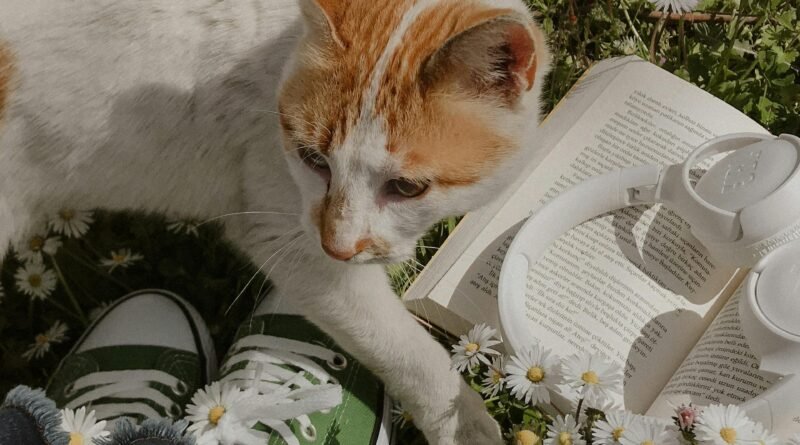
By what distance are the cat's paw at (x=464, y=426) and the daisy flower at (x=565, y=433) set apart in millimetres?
268

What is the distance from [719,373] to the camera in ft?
4.06

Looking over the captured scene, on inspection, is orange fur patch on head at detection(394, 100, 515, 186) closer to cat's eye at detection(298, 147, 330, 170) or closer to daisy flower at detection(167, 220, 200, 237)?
cat's eye at detection(298, 147, 330, 170)

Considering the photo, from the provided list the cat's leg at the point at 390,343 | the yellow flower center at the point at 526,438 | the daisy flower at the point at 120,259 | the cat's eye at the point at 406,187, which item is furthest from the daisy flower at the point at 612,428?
the daisy flower at the point at 120,259

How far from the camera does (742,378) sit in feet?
3.99

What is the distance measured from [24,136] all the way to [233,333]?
71 centimetres

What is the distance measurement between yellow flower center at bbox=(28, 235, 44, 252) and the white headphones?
100 centimetres

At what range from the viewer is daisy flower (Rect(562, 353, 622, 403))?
1.07 meters

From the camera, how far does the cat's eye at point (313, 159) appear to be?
1051mm

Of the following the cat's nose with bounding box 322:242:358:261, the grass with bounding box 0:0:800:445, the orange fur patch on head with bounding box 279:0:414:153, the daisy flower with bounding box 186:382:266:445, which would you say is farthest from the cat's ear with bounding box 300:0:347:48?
the grass with bounding box 0:0:800:445

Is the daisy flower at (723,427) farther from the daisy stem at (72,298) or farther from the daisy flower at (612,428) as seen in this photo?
the daisy stem at (72,298)

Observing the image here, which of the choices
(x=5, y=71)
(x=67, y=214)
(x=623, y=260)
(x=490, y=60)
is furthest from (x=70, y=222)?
(x=623, y=260)

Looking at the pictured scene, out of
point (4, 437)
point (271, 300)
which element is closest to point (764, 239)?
point (271, 300)

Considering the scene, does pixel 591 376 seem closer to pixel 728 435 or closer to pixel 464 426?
pixel 728 435

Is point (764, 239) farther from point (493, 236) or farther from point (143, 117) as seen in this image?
point (143, 117)
